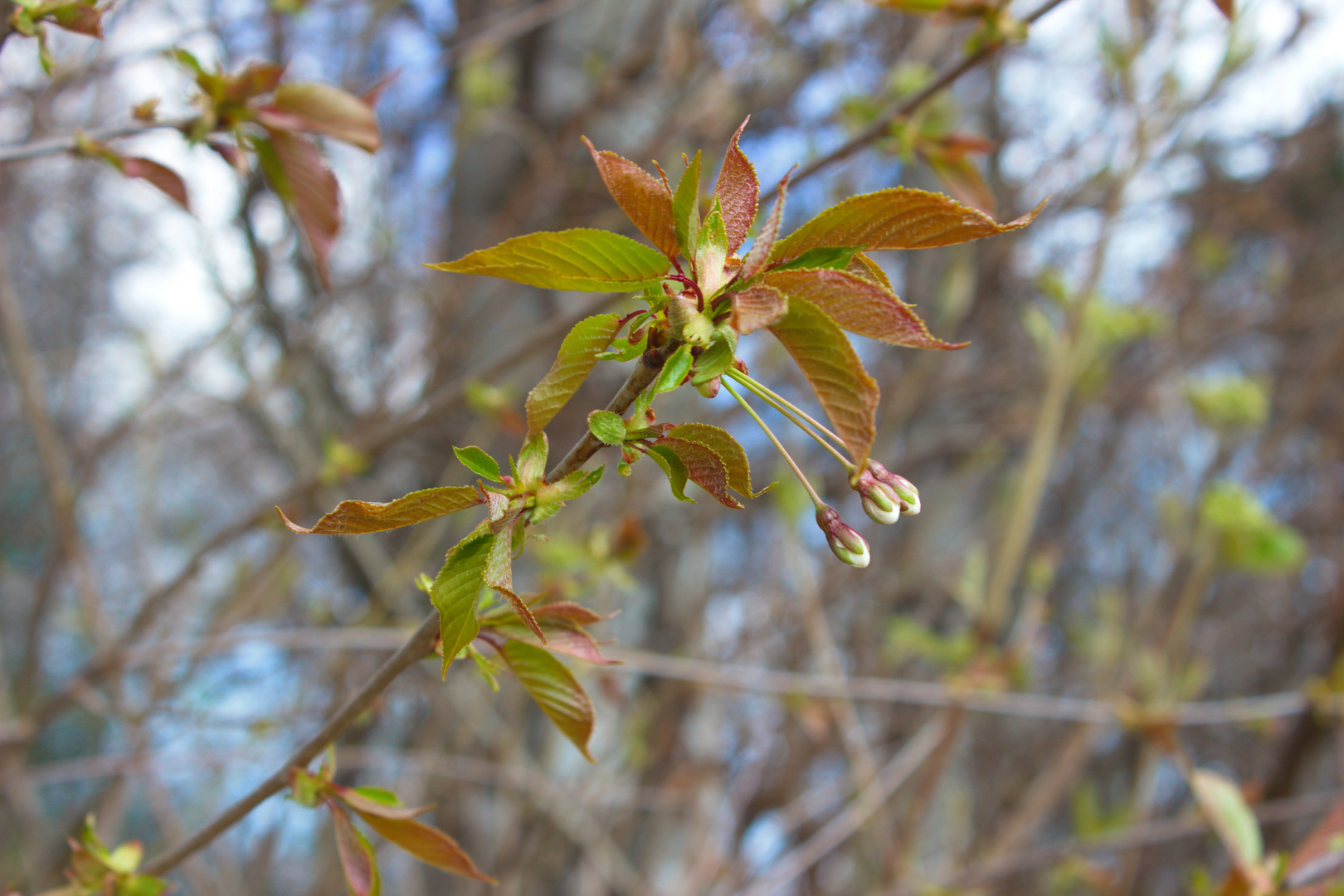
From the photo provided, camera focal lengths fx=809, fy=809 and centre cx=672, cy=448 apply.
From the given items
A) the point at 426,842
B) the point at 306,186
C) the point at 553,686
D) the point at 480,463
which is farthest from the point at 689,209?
the point at 306,186

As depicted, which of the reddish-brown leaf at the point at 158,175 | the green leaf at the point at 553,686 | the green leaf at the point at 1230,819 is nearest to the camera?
the green leaf at the point at 553,686

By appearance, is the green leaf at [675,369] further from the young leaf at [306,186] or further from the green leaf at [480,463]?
the young leaf at [306,186]

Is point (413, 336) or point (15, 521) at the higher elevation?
point (413, 336)

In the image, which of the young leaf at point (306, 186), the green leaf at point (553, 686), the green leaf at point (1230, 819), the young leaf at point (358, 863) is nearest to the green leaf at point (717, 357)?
the green leaf at point (553, 686)

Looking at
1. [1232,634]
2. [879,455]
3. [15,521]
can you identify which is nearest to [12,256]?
[15,521]

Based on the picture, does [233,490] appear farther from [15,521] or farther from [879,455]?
[879,455]

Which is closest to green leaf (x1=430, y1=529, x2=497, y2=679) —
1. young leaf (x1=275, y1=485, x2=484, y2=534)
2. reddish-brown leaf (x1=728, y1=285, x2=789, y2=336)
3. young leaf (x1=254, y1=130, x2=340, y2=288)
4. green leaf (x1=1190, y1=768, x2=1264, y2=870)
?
young leaf (x1=275, y1=485, x2=484, y2=534)

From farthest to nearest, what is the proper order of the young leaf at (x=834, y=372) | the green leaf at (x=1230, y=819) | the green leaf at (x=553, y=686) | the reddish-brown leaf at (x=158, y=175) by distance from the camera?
1. the green leaf at (x=1230, y=819)
2. the reddish-brown leaf at (x=158, y=175)
3. the green leaf at (x=553, y=686)
4. the young leaf at (x=834, y=372)
